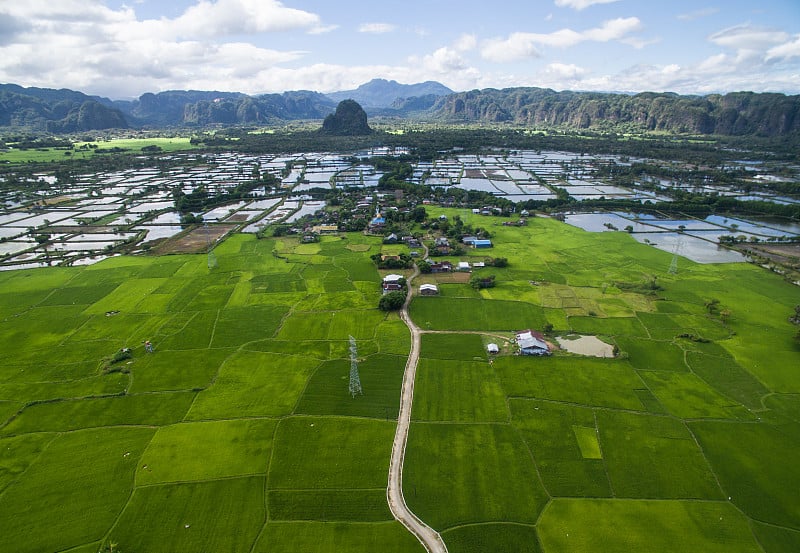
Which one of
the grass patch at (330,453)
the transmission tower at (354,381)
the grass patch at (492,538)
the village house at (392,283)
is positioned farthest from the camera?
the village house at (392,283)

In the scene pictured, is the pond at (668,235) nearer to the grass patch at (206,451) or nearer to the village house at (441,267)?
the village house at (441,267)

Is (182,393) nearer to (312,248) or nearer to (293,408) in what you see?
(293,408)

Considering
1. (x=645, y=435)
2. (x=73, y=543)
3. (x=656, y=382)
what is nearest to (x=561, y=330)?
(x=656, y=382)

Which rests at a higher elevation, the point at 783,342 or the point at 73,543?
the point at 783,342

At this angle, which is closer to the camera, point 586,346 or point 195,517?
point 195,517

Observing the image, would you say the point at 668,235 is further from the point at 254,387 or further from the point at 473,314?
the point at 254,387

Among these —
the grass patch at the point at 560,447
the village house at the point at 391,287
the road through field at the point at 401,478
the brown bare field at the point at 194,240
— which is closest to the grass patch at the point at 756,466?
the grass patch at the point at 560,447

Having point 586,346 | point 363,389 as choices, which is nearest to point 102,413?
point 363,389
